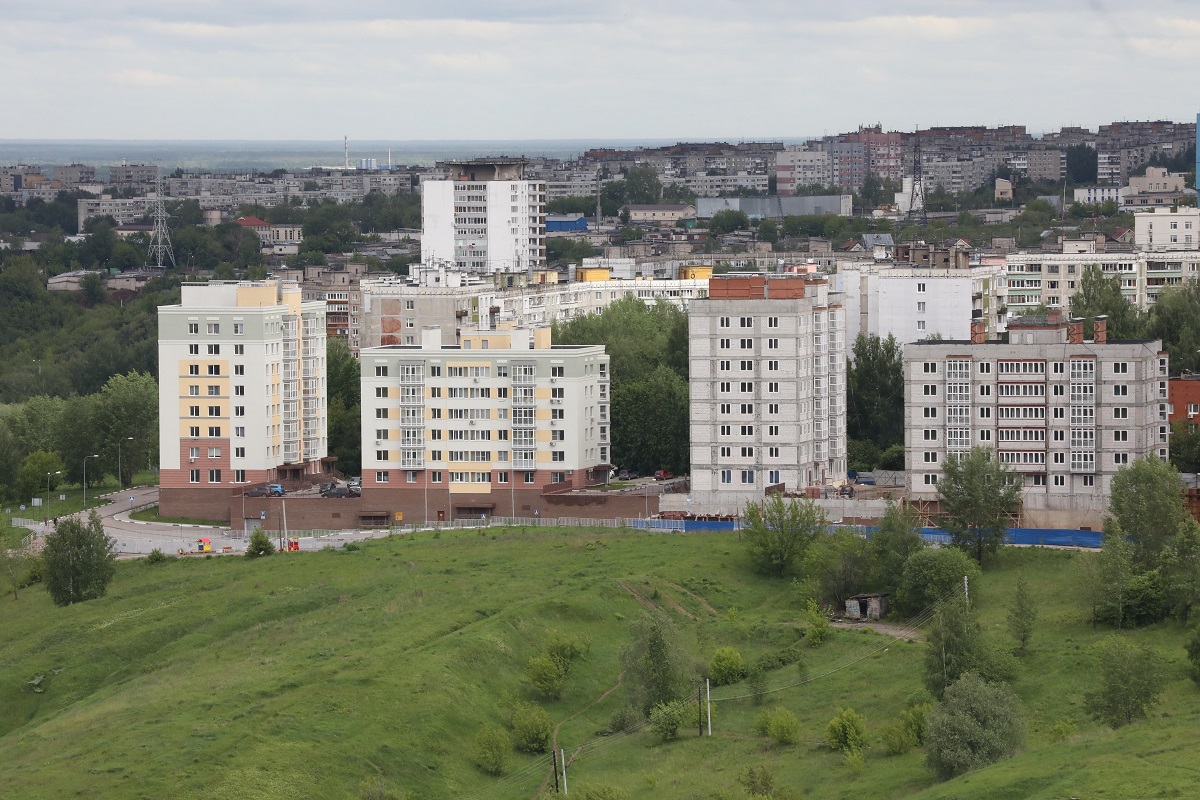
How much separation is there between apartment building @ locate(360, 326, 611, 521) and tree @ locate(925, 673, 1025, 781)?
3857 cm

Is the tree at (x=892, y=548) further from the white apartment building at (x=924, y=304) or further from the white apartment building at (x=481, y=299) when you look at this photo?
the white apartment building at (x=924, y=304)

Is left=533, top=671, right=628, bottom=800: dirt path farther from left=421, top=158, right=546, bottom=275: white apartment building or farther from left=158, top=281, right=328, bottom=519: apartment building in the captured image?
left=421, top=158, right=546, bottom=275: white apartment building

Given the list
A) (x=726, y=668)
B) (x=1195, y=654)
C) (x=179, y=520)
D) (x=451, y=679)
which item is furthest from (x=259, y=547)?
(x=1195, y=654)

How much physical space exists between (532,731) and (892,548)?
19.3 metres

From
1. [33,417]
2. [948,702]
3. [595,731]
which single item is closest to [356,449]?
[33,417]

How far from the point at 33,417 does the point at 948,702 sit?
7236 cm

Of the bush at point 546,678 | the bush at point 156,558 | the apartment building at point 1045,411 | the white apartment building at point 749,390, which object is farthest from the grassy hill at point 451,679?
the apartment building at point 1045,411

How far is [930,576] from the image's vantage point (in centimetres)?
7744

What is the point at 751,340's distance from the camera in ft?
302

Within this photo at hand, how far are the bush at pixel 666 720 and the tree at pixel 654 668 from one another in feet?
3.62

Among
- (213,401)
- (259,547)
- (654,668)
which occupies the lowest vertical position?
(654,668)

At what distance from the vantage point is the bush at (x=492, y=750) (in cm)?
6406

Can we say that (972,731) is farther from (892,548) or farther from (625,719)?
(892,548)

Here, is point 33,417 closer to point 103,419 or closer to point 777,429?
point 103,419
